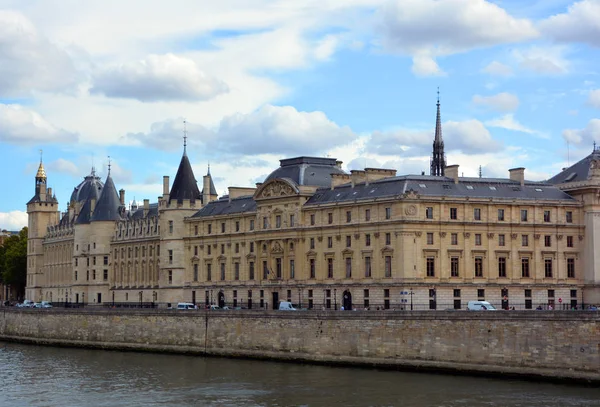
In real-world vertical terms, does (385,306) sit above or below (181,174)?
below

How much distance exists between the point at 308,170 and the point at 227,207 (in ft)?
42.8

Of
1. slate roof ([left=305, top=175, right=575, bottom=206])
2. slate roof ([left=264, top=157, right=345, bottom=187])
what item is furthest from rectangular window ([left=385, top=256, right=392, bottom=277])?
slate roof ([left=264, top=157, right=345, bottom=187])

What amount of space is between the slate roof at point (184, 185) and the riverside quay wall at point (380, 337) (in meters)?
27.3

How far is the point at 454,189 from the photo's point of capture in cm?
9962

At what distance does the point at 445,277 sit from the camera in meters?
97.4

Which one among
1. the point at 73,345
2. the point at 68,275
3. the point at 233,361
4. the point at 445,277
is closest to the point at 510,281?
the point at 445,277

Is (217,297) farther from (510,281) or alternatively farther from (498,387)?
(498,387)

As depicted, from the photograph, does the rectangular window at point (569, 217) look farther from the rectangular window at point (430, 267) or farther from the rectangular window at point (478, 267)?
the rectangular window at point (430, 267)

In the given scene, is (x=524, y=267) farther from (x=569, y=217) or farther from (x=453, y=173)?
(x=453, y=173)

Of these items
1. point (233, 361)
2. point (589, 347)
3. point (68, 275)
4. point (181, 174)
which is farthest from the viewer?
point (68, 275)

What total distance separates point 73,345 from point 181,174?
30.6m

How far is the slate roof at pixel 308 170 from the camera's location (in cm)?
11025

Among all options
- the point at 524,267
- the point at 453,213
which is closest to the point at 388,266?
the point at 453,213

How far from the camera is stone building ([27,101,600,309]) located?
9738cm
